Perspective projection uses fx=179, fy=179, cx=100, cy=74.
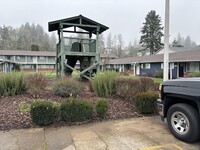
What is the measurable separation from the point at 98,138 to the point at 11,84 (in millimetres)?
5794

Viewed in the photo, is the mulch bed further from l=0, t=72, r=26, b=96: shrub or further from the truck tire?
the truck tire

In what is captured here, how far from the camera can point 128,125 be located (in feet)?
16.1

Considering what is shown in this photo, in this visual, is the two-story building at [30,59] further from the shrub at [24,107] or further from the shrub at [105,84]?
the shrub at [24,107]

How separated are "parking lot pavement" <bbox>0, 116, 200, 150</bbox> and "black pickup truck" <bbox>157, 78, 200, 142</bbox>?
230 millimetres

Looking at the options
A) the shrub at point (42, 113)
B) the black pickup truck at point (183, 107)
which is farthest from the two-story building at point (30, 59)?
the black pickup truck at point (183, 107)

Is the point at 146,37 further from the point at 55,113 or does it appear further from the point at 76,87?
the point at 55,113

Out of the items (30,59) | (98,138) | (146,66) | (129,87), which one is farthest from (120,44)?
(98,138)

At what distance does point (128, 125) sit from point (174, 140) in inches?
51.5

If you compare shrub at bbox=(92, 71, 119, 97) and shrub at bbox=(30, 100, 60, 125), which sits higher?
shrub at bbox=(92, 71, 119, 97)

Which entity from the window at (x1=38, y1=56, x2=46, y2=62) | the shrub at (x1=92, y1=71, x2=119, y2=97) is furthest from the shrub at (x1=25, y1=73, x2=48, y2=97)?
the window at (x1=38, y1=56, x2=46, y2=62)

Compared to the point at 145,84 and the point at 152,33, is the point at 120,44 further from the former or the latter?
the point at 145,84

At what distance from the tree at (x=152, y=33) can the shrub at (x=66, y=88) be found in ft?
142

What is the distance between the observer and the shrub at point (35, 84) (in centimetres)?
784

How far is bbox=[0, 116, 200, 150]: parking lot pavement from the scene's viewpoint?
11.8 feet
